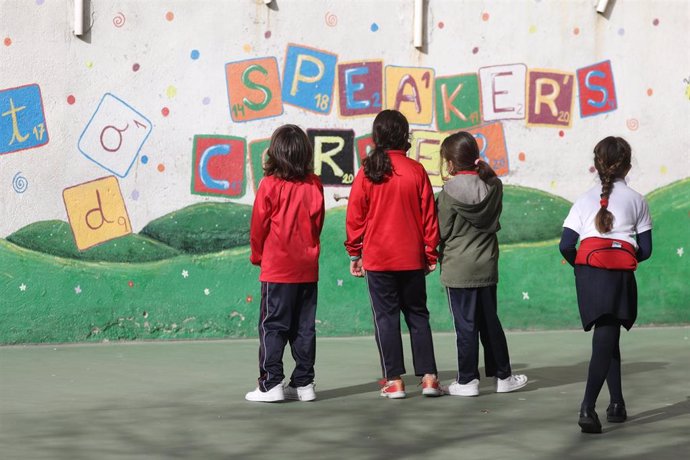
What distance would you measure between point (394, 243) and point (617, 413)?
1669 millimetres

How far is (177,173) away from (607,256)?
455 cm

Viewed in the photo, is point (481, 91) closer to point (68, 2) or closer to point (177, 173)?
point (177, 173)

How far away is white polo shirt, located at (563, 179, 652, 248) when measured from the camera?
634 cm

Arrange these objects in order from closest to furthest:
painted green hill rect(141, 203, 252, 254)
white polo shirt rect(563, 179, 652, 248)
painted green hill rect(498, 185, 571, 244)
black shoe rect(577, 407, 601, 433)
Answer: black shoe rect(577, 407, 601, 433) < white polo shirt rect(563, 179, 652, 248) < painted green hill rect(141, 203, 252, 254) < painted green hill rect(498, 185, 571, 244)

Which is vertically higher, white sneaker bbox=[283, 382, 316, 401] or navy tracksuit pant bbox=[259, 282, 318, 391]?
navy tracksuit pant bbox=[259, 282, 318, 391]

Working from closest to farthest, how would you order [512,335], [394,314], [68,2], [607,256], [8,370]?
[607,256] < [394,314] < [8,370] < [68,2] < [512,335]

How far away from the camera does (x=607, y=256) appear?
6.28m

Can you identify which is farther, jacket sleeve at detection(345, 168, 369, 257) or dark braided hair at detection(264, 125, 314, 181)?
jacket sleeve at detection(345, 168, 369, 257)

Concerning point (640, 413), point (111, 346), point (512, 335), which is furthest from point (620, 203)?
point (111, 346)

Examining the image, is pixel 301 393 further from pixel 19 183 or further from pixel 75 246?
pixel 19 183

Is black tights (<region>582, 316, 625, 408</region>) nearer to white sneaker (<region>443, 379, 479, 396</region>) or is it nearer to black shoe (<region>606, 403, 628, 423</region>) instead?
black shoe (<region>606, 403, 628, 423</region>)

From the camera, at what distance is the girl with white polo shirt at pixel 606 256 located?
625cm

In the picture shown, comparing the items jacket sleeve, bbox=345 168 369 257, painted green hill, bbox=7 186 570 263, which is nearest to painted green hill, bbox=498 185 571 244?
painted green hill, bbox=7 186 570 263

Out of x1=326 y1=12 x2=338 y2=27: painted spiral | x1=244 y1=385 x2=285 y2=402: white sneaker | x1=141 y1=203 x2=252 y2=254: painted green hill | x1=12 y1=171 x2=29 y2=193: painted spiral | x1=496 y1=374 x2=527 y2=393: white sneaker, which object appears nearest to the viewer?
x1=244 y1=385 x2=285 y2=402: white sneaker
